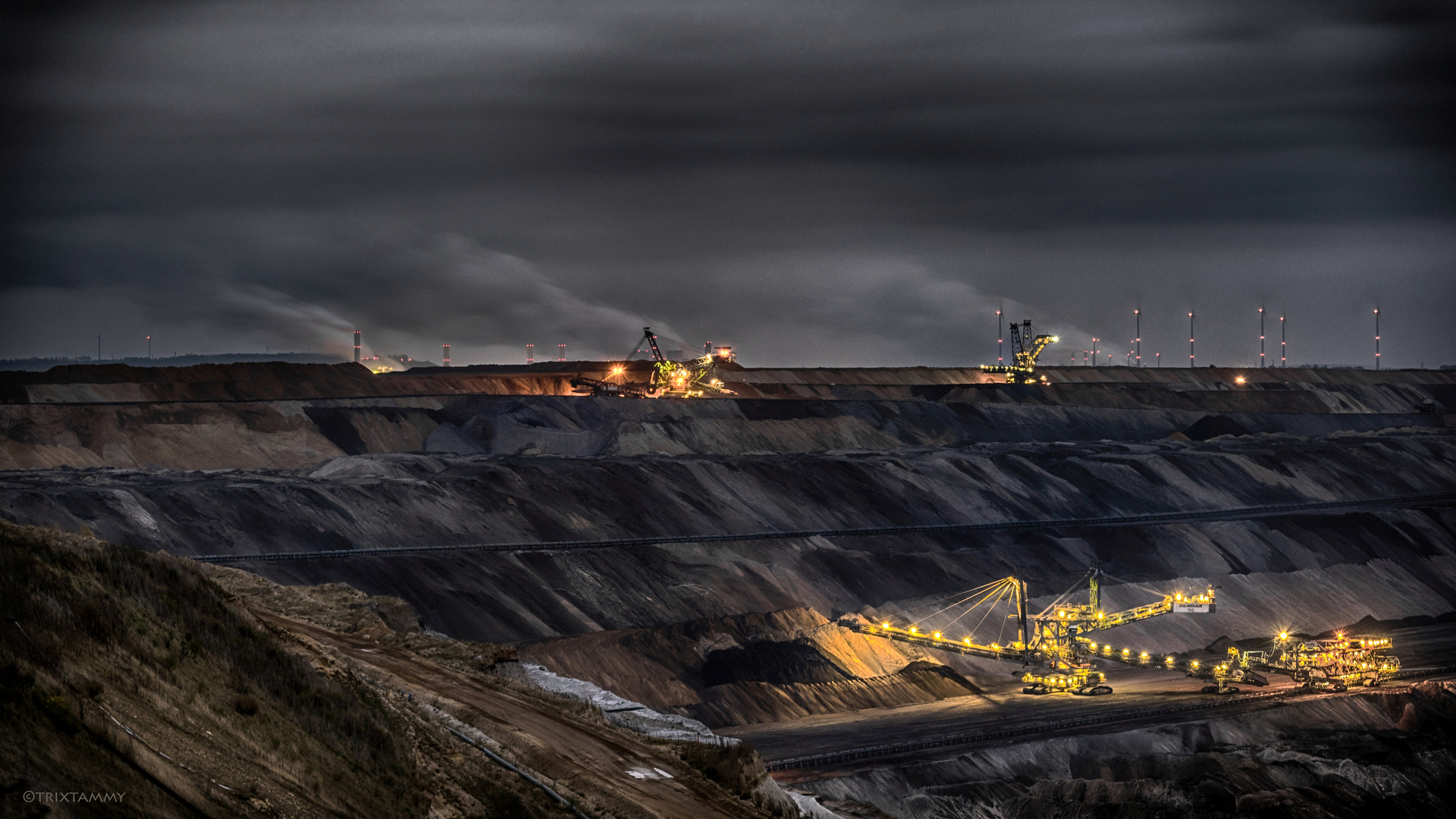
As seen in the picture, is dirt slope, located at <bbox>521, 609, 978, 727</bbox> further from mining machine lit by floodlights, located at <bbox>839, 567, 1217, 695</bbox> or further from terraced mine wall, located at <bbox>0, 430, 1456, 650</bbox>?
terraced mine wall, located at <bbox>0, 430, 1456, 650</bbox>

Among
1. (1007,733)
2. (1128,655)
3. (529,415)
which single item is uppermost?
(529,415)

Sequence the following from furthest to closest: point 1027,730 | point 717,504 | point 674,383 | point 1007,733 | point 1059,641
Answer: point 674,383
point 717,504
point 1059,641
point 1027,730
point 1007,733

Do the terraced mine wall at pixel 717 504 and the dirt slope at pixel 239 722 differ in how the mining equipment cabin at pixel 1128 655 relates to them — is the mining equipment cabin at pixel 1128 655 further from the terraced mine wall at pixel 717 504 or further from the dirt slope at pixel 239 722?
the dirt slope at pixel 239 722

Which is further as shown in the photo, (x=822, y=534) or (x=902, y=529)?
(x=902, y=529)

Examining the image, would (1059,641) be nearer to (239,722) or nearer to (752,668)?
(752,668)

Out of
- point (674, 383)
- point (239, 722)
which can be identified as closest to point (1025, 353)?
point (674, 383)

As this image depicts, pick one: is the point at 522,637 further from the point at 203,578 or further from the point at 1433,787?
the point at 203,578
